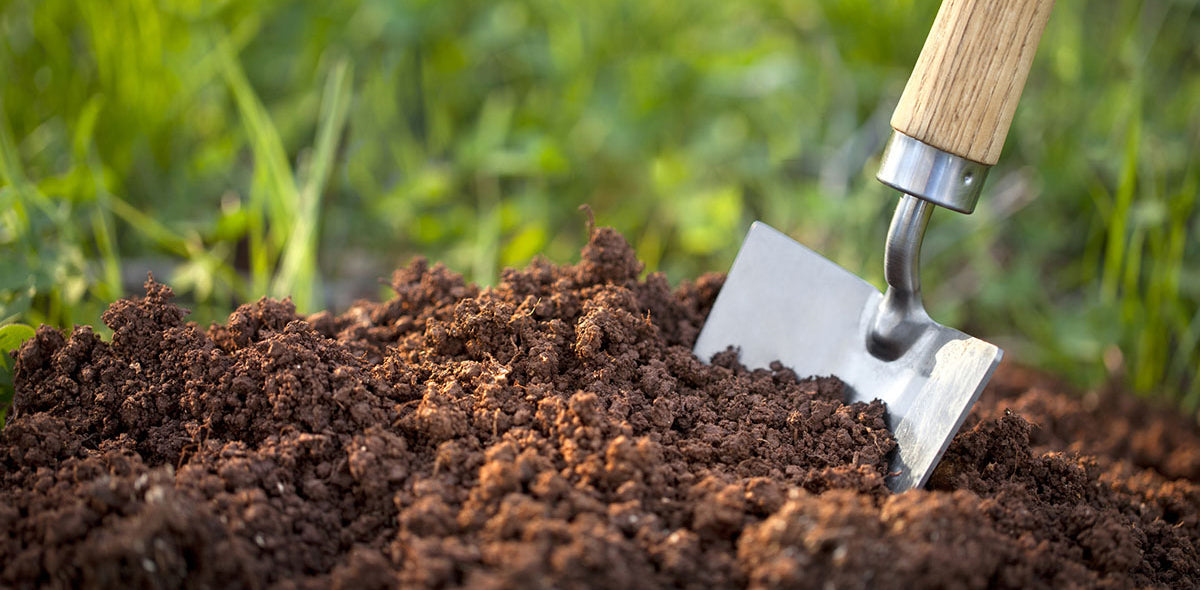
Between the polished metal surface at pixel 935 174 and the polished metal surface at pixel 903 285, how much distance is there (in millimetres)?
51

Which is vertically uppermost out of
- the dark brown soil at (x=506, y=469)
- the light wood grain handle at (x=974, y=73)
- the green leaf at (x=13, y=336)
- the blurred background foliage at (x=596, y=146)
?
the blurred background foliage at (x=596, y=146)

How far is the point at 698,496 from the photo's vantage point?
98 centimetres

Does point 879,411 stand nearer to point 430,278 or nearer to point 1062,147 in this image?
point 430,278

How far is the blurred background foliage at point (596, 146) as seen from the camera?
82.8 inches

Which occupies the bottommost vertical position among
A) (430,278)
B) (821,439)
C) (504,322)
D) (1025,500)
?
(1025,500)

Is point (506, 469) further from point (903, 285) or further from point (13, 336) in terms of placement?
point (13, 336)

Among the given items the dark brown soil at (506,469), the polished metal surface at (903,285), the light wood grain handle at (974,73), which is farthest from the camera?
the polished metal surface at (903,285)

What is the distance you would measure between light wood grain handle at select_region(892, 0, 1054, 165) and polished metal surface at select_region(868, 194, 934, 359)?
0.12 metres

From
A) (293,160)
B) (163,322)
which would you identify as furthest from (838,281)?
(293,160)

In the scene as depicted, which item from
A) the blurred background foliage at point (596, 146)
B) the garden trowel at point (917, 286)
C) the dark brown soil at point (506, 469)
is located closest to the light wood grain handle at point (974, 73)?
the garden trowel at point (917, 286)

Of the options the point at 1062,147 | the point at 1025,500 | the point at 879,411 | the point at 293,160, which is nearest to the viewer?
the point at 1025,500

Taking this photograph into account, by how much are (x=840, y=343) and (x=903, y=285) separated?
144 mm

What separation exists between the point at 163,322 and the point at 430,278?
428mm

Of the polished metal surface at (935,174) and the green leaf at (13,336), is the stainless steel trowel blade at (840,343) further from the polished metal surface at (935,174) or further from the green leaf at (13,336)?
the green leaf at (13,336)
